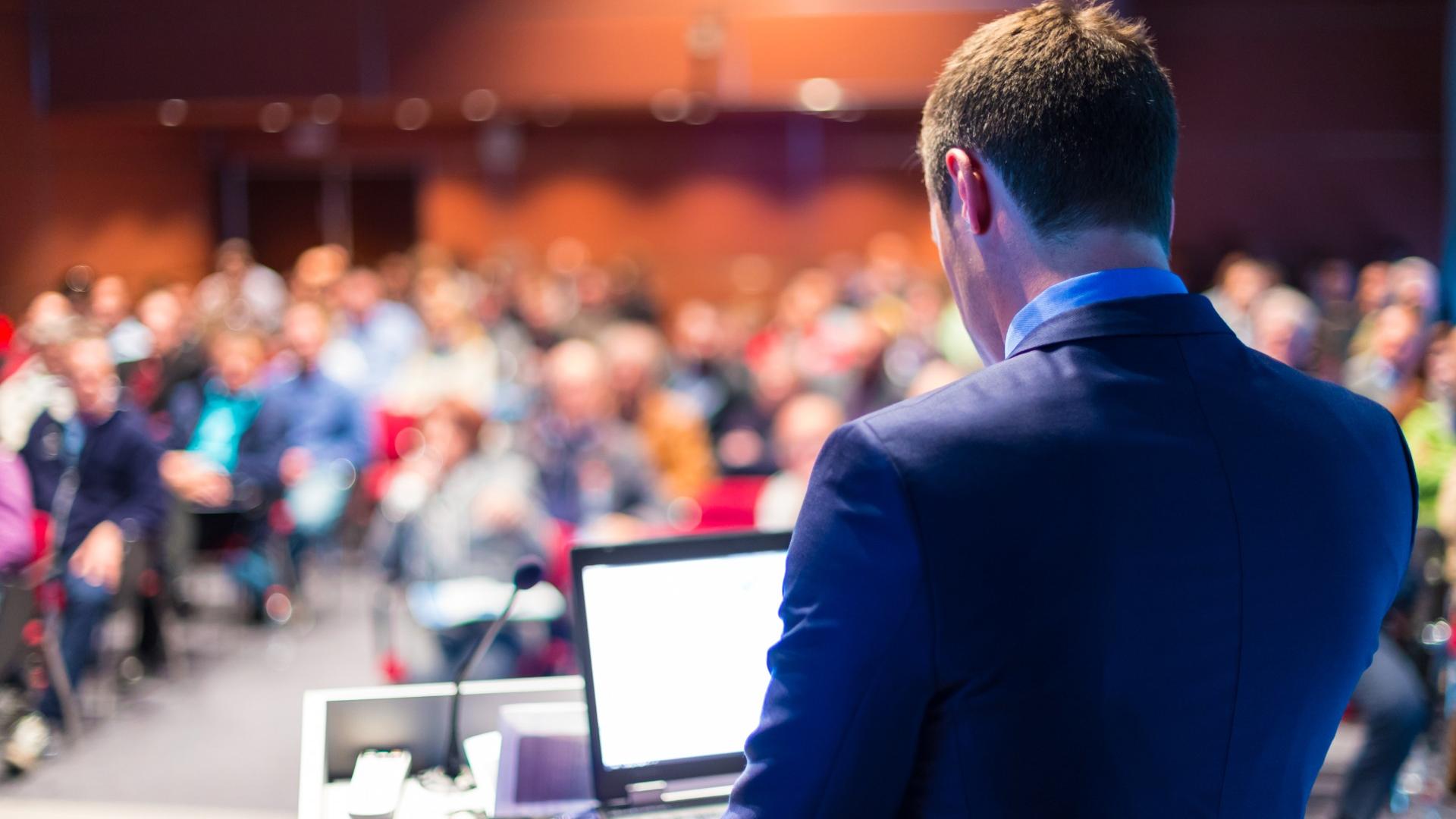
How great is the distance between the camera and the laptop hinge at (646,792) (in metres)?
1.58

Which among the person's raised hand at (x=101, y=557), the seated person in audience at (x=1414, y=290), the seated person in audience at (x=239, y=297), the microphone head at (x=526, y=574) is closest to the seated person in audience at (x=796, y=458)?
the microphone head at (x=526, y=574)

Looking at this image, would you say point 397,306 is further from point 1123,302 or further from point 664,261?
point 1123,302

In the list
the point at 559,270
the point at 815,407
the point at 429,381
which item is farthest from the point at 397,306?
the point at 815,407

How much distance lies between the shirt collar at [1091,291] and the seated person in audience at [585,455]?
354 centimetres

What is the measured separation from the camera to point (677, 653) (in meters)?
1.61

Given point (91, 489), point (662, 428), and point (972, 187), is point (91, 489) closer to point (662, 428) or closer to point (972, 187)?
point (662, 428)

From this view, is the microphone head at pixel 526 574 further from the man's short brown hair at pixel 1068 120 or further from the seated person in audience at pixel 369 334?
the seated person in audience at pixel 369 334

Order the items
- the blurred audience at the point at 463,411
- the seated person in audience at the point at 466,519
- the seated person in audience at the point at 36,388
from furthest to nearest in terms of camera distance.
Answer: the seated person in audience at the point at 36,388, the blurred audience at the point at 463,411, the seated person in audience at the point at 466,519

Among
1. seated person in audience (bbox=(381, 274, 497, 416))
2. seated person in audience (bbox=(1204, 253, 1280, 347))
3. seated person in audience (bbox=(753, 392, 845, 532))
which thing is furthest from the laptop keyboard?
seated person in audience (bbox=(1204, 253, 1280, 347))

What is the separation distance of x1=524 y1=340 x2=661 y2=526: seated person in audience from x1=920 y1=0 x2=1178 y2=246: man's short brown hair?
3.55m

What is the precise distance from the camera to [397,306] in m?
8.47

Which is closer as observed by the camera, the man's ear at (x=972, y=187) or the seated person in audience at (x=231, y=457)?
the man's ear at (x=972, y=187)

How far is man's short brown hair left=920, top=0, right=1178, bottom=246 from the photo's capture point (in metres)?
0.85

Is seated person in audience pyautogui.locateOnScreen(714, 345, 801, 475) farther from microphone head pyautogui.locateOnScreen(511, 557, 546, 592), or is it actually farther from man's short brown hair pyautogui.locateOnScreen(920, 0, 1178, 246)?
man's short brown hair pyautogui.locateOnScreen(920, 0, 1178, 246)
